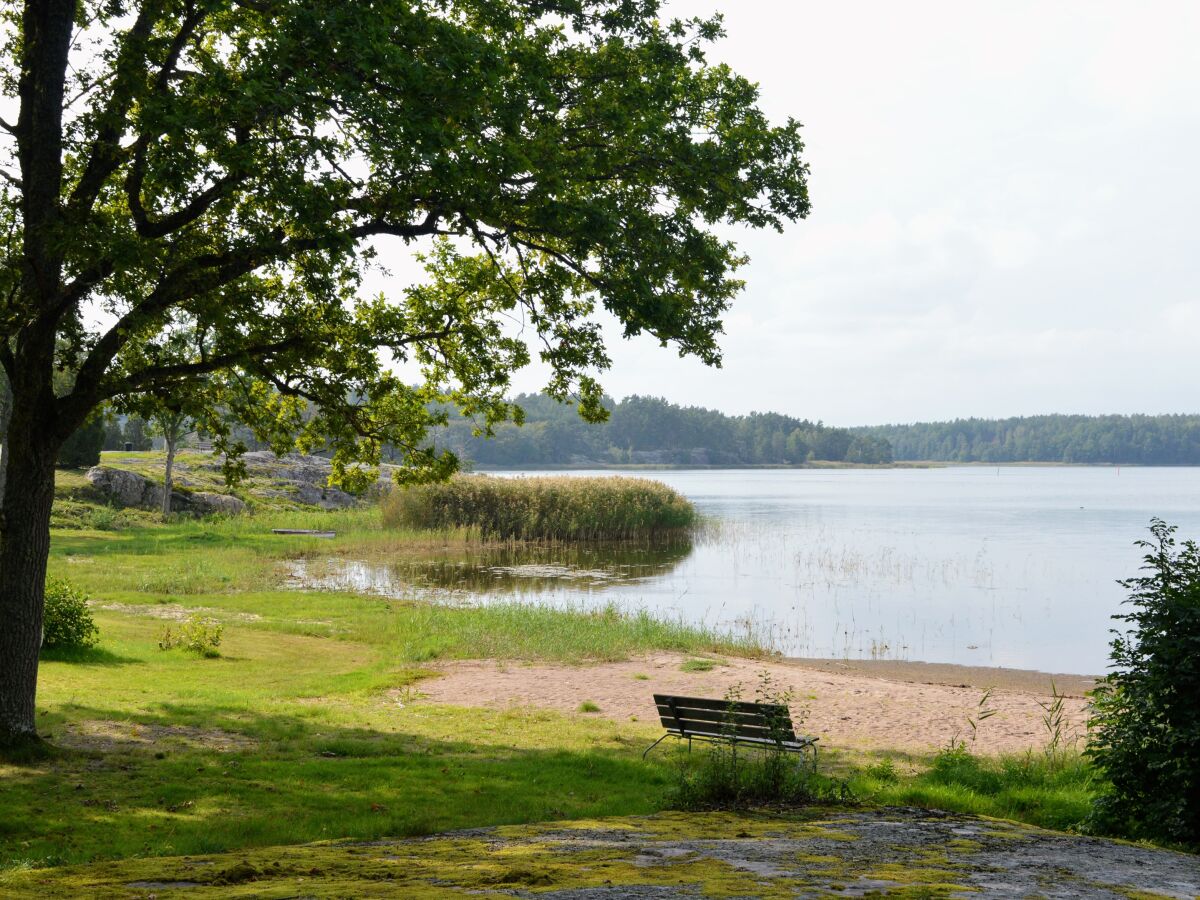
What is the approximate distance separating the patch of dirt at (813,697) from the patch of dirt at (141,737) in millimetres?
3642

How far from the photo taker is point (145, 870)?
19.9 feet

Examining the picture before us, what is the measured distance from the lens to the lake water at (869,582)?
23016mm

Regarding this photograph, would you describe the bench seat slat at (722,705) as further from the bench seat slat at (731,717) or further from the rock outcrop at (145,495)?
the rock outcrop at (145,495)

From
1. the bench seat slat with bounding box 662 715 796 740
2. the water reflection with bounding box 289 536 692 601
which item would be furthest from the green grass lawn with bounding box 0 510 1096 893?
the water reflection with bounding box 289 536 692 601

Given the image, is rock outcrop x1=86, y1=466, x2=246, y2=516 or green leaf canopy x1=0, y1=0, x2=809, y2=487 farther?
rock outcrop x1=86, y1=466, x2=246, y2=516

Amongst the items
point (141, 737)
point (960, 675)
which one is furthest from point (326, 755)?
point (960, 675)

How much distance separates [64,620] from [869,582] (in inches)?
943

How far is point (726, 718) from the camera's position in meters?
9.85

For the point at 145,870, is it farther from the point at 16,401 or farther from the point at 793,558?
the point at 793,558

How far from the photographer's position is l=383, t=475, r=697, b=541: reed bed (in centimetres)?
4028

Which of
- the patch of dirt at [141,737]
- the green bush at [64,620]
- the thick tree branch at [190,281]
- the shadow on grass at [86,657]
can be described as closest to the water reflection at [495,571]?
the shadow on grass at [86,657]

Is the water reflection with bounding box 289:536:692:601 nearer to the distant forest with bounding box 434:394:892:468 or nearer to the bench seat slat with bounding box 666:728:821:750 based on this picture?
the bench seat slat with bounding box 666:728:821:750

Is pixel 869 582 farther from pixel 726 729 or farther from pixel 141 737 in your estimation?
pixel 141 737

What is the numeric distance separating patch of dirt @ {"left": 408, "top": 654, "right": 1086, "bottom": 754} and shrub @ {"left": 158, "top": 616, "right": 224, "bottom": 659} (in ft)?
12.1
